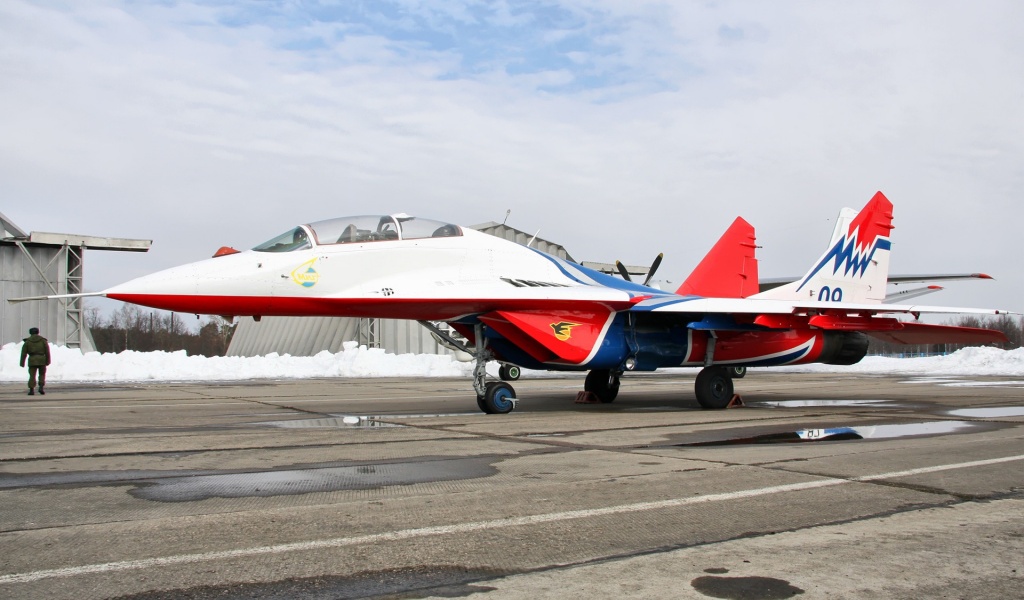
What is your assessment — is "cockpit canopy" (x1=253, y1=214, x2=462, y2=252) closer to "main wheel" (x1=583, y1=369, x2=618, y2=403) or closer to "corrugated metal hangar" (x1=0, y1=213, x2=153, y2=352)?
"main wheel" (x1=583, y1=369, x2=618, y2=403)

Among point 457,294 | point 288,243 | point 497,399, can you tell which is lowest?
point 497,399

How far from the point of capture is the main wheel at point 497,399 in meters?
11.5

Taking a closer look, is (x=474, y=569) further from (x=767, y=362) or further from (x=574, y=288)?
(x=767, y=362)

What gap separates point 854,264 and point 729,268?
2.49m

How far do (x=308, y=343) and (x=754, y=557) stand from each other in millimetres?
37554

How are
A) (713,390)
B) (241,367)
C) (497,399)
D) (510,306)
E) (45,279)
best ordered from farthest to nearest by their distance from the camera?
(45,279), (241,367), (713,390), (510,306), (497,399)

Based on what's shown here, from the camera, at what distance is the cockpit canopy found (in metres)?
10.9

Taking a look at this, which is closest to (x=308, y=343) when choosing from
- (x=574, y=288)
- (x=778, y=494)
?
(x=574, y=288)

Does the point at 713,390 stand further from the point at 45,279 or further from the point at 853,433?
the point at 45,279

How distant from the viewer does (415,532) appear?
4031mm

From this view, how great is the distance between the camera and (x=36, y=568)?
3.34 meters

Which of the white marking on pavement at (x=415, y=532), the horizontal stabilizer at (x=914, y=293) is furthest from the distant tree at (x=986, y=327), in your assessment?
the white marking on pavement at (x=415, y=532)

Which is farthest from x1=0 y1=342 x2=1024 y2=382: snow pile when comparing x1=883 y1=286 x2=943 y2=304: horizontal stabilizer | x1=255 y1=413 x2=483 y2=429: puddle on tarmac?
x1=255 y1=413 x2=483 y2=429: puddle on tarmac

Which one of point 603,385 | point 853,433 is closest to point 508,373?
point 603,385
